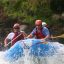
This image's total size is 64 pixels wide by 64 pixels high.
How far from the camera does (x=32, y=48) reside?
27.9 ft

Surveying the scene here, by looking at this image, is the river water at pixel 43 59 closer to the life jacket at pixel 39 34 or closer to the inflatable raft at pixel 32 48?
the inflatable raft at pixel 32 48

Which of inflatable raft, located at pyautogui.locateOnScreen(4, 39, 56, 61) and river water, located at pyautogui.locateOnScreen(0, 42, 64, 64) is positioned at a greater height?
inflatable raft, located at pyautogui.locateOnScreen(4, 39, 56, 61)

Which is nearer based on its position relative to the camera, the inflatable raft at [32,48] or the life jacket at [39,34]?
the inflatable raft at [32,48]

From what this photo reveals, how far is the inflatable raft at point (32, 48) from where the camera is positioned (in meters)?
8.52

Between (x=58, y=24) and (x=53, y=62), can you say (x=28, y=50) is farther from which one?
(x=58, y=24)

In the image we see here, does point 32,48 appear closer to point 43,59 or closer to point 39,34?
point 43,59

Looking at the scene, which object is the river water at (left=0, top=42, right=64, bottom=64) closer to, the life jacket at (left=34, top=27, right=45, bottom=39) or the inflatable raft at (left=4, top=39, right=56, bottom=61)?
the inflatable raft at (left=4, top=39, right=56, bottom=61)

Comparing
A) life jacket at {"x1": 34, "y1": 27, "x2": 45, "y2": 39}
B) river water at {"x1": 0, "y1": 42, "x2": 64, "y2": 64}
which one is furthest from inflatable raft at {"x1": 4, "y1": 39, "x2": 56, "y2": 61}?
life jacket at {"x1": 34, "y1": 27, "x2": 45, "y2": 39}

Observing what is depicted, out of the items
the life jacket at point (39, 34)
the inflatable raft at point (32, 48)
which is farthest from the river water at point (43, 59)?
the life jacket at point (39, 34)

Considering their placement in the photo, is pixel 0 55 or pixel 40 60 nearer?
pixel 40 60

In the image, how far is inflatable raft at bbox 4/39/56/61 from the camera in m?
8.52

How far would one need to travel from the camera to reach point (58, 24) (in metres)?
17.1

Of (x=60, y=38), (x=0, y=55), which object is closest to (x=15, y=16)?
(x=60, y=38)

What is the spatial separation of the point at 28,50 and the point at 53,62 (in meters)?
A: 0.72
